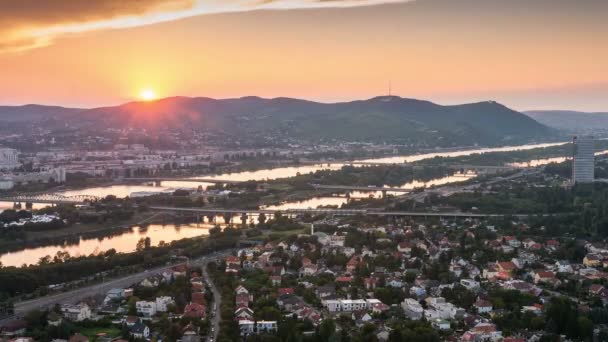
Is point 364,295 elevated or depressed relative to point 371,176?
depressed

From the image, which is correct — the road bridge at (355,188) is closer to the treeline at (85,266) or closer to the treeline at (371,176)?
the treeline at (371,176)

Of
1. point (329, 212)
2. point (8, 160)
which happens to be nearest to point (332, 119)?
point (8, 160)

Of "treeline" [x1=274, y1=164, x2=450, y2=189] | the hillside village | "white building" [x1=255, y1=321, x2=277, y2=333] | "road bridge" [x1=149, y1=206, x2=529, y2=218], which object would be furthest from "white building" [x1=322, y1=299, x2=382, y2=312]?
"treeline" [x1=274, y1=164, x2=450, y2=189]

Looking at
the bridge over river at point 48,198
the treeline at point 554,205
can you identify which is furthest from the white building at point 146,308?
the bridge over river at point 48,198

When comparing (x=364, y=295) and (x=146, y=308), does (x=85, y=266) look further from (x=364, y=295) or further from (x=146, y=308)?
(x=364, y=295)

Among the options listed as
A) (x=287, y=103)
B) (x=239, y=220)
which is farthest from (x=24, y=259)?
(x=287, y=103)

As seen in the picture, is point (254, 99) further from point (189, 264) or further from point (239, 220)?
point (189, 264)

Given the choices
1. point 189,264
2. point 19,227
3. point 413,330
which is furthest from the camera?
point 19,227
